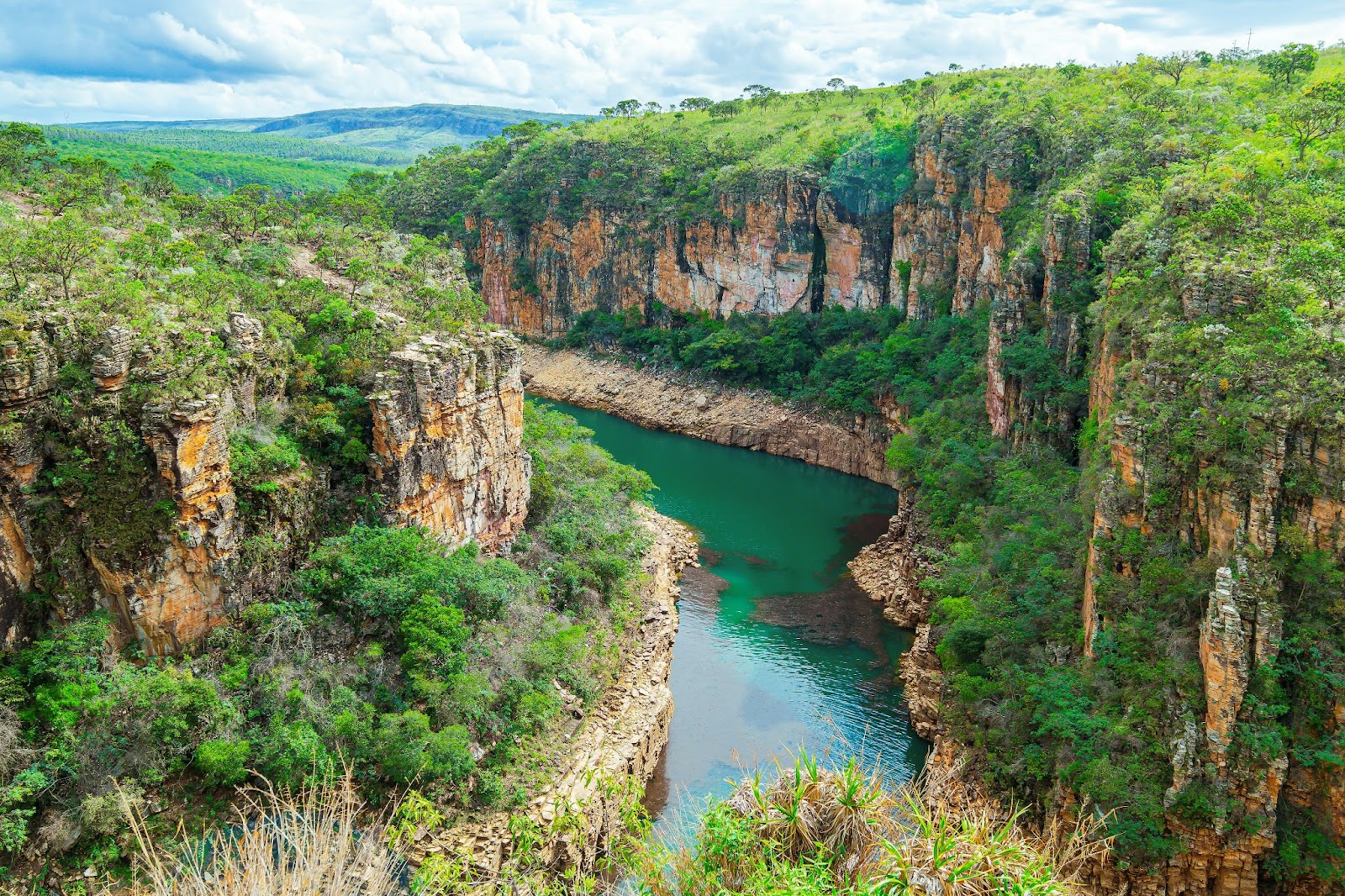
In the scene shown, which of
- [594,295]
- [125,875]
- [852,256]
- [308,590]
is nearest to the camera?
[125,875]

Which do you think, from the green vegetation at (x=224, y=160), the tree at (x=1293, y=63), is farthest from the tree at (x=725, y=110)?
the tree at (x=1293, y=63)

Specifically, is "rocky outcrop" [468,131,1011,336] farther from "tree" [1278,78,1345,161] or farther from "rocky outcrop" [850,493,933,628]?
"tree" [1278,78,1345,161]

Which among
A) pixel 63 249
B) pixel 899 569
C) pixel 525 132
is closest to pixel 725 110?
pixel 525 132

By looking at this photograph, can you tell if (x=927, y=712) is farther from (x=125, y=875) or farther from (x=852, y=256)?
(x=852, y=256)

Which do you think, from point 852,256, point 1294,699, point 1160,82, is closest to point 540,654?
point 1294,699

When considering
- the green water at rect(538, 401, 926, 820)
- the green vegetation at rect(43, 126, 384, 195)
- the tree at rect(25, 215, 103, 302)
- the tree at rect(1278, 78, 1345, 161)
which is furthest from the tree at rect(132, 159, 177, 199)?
the tree at rect(1278, 78, 1345, 161)
